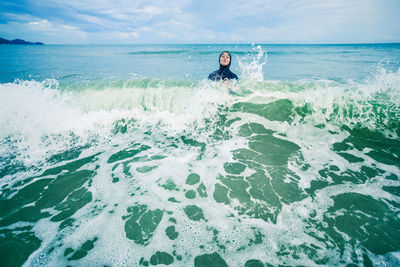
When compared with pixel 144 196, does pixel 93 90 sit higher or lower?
higher

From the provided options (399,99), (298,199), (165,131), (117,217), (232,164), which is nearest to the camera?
(117,217)

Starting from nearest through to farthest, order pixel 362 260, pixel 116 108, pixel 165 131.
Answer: pixel 362 260, pixel 165 131, pixel 116 108

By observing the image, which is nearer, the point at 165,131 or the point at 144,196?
the point at 144,196

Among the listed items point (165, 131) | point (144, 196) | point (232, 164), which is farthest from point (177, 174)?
point (165, 131)

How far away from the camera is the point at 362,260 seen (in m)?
2.39

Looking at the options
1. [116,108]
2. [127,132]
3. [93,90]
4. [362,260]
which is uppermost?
[93,90]

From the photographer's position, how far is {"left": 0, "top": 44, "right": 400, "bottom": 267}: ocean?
2.59 meters

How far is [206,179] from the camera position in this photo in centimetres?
404

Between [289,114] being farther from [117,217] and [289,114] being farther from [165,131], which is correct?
[117,217]

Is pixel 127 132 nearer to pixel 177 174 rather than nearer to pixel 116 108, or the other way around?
pixel 116 108

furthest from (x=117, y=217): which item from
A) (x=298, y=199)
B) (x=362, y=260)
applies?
(x=362, y=260)

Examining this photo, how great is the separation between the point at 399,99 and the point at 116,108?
36.2 ft

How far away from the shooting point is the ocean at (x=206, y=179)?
259 cm

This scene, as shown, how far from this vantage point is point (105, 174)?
429cm
